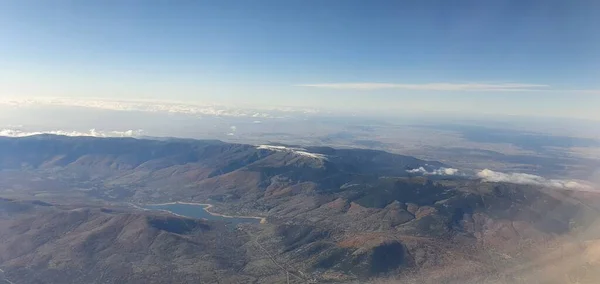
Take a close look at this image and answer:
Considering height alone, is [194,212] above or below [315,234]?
below

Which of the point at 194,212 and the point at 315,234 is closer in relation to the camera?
the point at 315,234

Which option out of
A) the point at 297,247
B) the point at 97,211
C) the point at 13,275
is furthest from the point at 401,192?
the point at 13,275

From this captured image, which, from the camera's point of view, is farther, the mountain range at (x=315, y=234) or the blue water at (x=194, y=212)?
the blue water at (x=194, y=212)

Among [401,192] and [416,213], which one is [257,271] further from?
[401,192]

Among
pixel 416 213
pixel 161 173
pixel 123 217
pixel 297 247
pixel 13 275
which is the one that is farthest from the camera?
pixel 161 173

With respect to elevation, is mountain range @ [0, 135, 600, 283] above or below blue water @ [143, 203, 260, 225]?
above

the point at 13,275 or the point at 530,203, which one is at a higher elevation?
the point at 530,203

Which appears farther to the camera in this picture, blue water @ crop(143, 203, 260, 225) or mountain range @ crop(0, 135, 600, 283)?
blue water @ crop(143, 203, 260, 225)

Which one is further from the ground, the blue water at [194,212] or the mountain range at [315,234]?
the mountain range at [315,234]
